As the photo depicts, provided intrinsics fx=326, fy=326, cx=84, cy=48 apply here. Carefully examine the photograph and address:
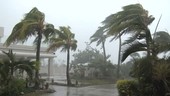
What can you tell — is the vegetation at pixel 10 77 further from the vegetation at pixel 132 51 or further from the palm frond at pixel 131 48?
the palm frond at pixel 131 48

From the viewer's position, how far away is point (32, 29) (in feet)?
79.4

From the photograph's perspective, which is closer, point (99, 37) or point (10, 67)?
point (10, 67)

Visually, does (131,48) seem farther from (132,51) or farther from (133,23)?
(133,23)

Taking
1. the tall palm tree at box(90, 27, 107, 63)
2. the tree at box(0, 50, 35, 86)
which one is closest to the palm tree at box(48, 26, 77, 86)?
the tree at box(0, 50, 35, 86)

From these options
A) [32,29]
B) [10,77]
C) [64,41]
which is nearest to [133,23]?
[10,77]

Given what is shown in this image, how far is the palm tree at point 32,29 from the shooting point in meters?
23.2

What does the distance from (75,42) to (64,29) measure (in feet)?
6.23

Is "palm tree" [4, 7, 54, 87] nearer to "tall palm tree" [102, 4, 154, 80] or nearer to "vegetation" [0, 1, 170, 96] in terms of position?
"vegetation" [0, 1, 170, 96]

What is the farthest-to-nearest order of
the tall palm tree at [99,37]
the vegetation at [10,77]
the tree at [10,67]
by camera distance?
the tall palm tree at [99,37]
the tree at [10,67]
the vegetation at [10,77]

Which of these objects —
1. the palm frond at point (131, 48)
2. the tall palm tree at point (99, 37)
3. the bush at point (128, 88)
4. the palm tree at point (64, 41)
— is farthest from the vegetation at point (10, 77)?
the tall palm tree at point (99, 37)

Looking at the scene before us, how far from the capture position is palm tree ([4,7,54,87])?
2319 centimetres

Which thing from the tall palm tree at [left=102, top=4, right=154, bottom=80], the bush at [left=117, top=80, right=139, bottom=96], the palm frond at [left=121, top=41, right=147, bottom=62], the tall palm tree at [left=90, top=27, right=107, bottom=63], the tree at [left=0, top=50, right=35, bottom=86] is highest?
the tall palm tree at [left=90, top=27, right=107, bottom=63]

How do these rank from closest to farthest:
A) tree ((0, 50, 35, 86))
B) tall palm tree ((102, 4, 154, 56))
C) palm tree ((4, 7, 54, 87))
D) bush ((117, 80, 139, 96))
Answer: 1. tall palm tree ((102, 4, 154, 56))
2. bush ((117, 80, 139, 96))
3. tree ((0, 50, 35, 86))
4. palm tree ((4, 7, 54, 87))

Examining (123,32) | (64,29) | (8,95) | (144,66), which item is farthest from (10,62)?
(64,29)
